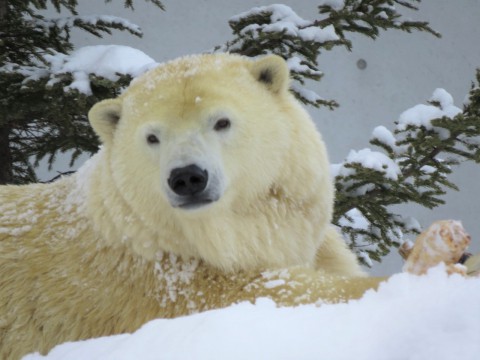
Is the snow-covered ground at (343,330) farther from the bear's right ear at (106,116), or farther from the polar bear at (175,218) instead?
the bear's right ear at (106,116)

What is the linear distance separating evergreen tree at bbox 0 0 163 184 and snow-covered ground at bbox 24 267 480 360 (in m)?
2.80

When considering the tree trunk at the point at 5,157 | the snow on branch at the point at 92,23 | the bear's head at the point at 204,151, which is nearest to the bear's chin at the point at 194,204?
the bear's head at the point at 204,151

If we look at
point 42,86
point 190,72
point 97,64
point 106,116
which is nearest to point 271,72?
point 190,72

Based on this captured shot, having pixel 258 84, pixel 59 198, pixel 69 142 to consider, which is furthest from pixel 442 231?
pixel 69 142

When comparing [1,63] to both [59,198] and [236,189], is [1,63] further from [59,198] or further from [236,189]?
[236,189]

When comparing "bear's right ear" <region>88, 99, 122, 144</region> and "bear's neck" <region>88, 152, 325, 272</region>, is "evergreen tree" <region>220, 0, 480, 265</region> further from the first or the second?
"bear's right ear" <region>88, 99, 122, 144</region>

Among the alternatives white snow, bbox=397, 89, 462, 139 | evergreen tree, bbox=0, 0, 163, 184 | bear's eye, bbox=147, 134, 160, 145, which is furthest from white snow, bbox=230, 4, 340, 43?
bear's eye, bbox=147, 134, 160, 145

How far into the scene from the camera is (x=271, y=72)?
2725mm

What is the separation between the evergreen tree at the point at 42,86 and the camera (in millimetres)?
3854

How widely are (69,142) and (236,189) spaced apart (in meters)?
2.36

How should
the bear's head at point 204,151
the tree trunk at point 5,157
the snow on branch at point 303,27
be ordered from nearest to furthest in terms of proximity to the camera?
the bear's head at point 204,151
the snow on branch at point 303,27
the tree trunk at point 5,157

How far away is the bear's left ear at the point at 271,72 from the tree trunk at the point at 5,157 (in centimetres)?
278

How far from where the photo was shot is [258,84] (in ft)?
8.93

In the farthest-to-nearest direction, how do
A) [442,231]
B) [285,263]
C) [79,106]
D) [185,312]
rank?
[79,106], [285,263], [185,312], [442,231]
